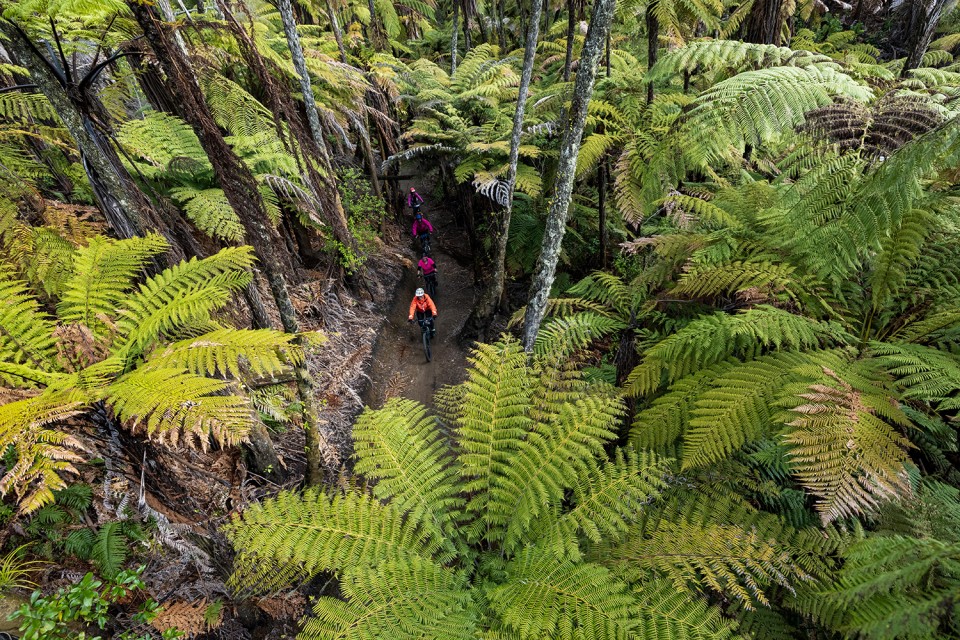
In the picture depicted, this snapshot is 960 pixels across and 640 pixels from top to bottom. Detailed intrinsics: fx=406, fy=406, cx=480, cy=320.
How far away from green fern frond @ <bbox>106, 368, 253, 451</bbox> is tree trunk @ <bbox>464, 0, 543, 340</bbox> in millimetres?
4916

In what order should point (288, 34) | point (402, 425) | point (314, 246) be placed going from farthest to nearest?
point (314, 246)
point (288, 34)
point (402, 425)

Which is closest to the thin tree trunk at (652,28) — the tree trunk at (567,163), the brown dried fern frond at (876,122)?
the tree trunk at (567,163)

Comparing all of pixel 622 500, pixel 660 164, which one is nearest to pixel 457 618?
pixel 622 500

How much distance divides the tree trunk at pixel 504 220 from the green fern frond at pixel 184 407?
4916 mm

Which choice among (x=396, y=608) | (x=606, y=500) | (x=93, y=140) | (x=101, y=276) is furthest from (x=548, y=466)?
(x=93, y=140)

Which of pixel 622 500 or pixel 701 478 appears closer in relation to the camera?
pixel 622 500

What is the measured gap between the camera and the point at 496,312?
7332 millimetres

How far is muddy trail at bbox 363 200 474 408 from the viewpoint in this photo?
637 centimetres

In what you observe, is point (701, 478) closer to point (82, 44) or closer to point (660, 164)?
point (660, 164)

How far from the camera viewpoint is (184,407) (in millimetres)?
1667

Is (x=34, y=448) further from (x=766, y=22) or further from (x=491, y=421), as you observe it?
(x=766, y=22)

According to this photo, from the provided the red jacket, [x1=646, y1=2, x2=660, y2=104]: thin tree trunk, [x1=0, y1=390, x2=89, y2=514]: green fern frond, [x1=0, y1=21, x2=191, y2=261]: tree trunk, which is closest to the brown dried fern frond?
[x1=646, y1=2, x2=660, y2=104]: thin tree trunk

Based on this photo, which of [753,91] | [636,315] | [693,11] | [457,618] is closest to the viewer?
[457,618]

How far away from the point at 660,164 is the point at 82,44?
411 centimetres
